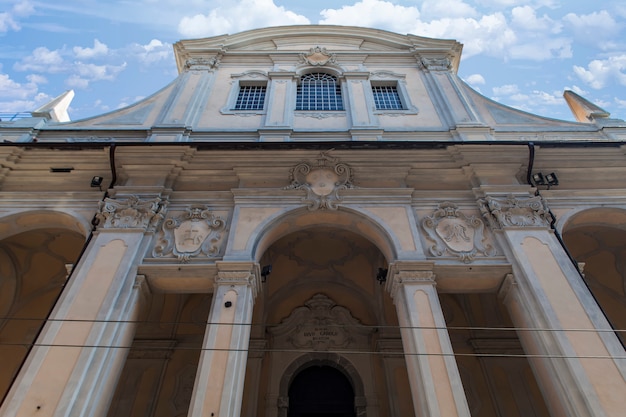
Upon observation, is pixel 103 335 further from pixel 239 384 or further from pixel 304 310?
pixel 304 310

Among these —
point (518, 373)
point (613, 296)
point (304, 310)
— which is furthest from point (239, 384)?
point (613, 296)

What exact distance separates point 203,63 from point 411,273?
31.2ft

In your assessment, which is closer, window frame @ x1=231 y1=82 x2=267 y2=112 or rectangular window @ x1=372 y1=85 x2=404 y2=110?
window frame @ x1=231 y1=82 x2=267 y2=112

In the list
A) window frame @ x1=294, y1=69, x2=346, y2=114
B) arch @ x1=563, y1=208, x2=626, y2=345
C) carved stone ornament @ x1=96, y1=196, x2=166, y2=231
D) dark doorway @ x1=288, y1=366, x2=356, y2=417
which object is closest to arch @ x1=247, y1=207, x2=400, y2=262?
carved stone ornament @ x1=96, y1=196, x2=166, y2=231

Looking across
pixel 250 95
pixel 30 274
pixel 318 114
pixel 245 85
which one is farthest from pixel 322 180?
pixel 30 274

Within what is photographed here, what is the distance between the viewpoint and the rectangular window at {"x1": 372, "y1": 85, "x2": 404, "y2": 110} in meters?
11.7

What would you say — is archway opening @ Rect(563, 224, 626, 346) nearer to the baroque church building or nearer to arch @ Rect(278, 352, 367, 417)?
the baroque church building

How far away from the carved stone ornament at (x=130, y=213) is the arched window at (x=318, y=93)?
5083mm

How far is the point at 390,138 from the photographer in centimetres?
1032

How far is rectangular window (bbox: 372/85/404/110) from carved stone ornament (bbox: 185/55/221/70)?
16.0 feet

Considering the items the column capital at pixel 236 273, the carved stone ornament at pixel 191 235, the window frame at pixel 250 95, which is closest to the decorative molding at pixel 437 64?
the window frame at pixel 250 95

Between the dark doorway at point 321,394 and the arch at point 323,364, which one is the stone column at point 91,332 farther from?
the dark doorway at point 321,394

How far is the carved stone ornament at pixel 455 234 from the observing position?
7.46 m

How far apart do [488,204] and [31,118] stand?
1061 centimetres
